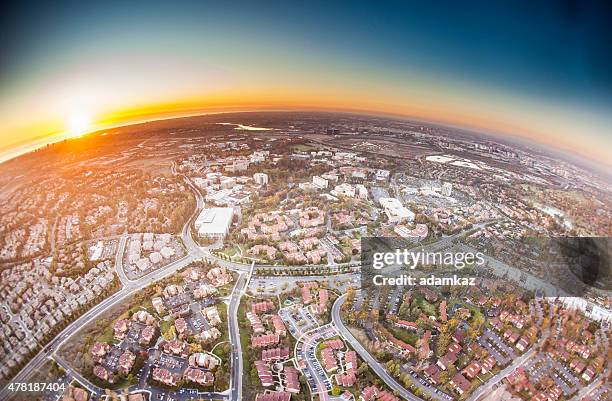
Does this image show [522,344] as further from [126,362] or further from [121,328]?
[121,328]

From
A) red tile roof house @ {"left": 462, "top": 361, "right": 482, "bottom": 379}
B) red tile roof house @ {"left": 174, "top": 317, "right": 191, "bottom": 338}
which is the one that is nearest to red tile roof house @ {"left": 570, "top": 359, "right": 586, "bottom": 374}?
red tile roof house @ {"left": 462, "top": 361, "right": 482, "bottom": 379}

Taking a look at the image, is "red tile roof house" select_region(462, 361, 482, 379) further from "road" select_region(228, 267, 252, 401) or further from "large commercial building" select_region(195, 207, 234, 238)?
"large commercial building" select_region(195, 207, 234, 238)

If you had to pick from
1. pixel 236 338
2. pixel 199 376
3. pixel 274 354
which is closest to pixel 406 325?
pixel 274 354

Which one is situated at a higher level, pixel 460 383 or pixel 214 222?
pixel 214 222

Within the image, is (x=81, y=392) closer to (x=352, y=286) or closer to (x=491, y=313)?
(x=352, y=286)

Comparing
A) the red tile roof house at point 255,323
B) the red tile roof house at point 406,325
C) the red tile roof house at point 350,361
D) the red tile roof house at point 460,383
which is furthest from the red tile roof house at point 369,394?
the red tile roof house at point 255,323
